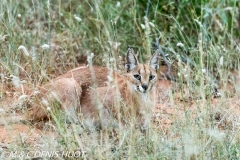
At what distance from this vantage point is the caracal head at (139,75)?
6305 mm

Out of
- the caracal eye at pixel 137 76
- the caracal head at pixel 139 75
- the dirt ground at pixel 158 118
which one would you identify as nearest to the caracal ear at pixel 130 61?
the caracal head at pixel 139 75

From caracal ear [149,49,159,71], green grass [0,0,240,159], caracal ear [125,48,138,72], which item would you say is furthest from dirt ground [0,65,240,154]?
caracal ear [125,48,138,72]

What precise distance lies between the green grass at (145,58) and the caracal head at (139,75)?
0.24 m

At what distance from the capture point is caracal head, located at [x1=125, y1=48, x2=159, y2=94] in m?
6.30

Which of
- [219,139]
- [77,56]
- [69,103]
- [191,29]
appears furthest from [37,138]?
[191,29]

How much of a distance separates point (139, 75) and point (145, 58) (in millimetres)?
1599

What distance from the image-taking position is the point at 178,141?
17.8 ft

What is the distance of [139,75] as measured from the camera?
634 centimetres

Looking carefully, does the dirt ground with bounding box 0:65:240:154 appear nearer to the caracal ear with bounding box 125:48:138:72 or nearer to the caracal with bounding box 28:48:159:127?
the caracal with bounding box 28:48:159:127

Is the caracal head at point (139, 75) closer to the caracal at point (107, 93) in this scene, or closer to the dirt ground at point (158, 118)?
the caracal at point (107, 93)

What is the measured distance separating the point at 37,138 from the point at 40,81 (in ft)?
3.60

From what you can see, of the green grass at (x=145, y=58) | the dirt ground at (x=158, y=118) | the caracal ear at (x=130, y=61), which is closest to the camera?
the green grass at (x=145, y=58)

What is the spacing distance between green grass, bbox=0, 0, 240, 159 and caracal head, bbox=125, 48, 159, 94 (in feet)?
0.78

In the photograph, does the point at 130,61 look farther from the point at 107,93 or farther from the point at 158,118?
the point at 158,118
